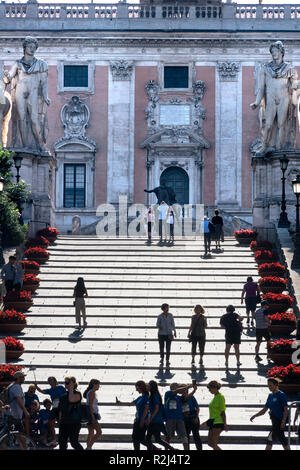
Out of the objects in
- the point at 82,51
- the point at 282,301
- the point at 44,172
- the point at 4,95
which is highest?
the point at 82,51

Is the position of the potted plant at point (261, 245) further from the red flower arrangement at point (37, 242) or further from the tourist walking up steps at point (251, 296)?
the tourist walking up steps at point (251, 296)

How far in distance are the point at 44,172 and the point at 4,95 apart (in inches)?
126

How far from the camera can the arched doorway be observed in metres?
57.3

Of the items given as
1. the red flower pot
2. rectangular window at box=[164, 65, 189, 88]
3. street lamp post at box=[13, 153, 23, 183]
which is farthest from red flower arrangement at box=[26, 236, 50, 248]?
rectangular window at box=[164, 65, 189, 88]

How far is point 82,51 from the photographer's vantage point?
57.9 metres

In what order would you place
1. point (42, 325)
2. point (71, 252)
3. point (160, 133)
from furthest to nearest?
point (160, 133) < point (71, 252) < point (42, 325)

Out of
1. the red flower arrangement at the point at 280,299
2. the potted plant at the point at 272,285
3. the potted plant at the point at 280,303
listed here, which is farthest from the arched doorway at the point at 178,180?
the potted plant at the point at 280,303

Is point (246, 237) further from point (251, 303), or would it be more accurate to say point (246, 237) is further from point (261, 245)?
point (251, 303)

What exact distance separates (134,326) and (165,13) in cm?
3444

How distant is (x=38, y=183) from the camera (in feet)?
130

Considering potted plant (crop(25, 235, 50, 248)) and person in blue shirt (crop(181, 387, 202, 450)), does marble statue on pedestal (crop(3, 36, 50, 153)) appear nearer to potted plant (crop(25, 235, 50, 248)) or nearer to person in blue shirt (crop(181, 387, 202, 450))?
potted plant (crop(25, 235, 50, 248))

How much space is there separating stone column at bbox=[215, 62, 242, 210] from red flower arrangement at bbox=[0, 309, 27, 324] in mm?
30705

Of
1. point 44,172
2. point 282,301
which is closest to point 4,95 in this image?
point 44,172
